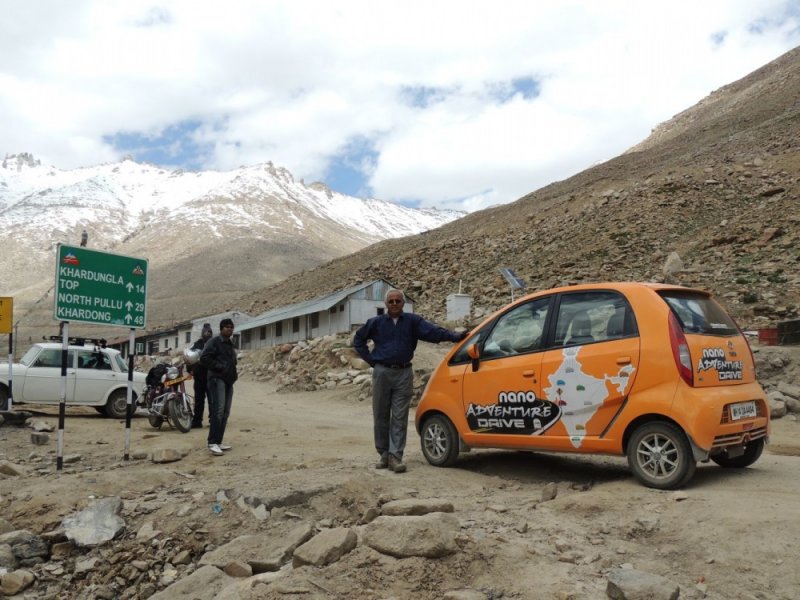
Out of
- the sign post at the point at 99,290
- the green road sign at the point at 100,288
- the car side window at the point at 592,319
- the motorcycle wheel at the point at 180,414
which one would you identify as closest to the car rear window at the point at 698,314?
the car side window at the point at 592,319

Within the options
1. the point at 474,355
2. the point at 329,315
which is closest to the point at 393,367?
the point at 474,355

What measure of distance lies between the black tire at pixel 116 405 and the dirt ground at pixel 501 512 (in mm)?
5058

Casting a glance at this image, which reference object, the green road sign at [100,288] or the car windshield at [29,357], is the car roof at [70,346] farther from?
the green road sign at [100,288]

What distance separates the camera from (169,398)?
11023 millimetres

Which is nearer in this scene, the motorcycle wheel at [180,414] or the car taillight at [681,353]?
the car taillight at [681,353]

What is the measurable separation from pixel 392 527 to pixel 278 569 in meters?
0.78

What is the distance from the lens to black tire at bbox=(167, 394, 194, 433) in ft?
36.0

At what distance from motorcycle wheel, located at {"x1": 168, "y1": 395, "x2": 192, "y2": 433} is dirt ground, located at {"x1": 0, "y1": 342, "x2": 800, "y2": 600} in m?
1.87

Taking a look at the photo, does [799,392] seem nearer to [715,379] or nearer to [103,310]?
[715,379]

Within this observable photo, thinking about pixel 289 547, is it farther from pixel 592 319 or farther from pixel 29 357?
pixel 29 357

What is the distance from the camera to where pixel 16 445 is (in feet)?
31.7

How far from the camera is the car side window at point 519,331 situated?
625 cm

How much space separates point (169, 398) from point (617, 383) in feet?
26.3

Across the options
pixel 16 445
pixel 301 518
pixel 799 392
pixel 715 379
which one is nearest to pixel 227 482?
pixel 301 518
